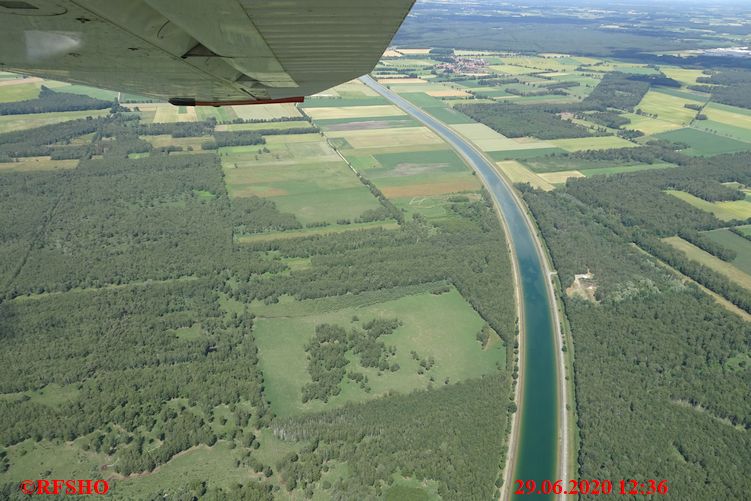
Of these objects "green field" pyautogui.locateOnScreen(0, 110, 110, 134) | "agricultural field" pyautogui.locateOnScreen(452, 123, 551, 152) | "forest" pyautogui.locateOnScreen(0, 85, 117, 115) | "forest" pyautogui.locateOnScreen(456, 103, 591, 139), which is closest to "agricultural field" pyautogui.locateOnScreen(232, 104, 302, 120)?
"green field" pyautogui.locateOnScreen(0, 110, 110, 134)

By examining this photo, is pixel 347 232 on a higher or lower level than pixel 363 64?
lower

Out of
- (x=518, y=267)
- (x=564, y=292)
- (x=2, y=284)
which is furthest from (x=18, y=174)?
(x=564, y=292)

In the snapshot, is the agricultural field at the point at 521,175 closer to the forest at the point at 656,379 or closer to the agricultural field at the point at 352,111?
the forest at the point at 656,379

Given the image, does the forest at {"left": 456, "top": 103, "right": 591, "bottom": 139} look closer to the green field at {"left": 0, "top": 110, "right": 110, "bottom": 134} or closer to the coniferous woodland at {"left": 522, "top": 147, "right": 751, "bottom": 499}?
the coniferous woodland at {"left": 522, "top": 147, "right": 751, "bottom": 499}

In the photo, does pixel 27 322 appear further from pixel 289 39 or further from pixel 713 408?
pixel 713 408

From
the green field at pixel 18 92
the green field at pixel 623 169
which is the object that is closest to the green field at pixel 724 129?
the green field at pixel 623 169

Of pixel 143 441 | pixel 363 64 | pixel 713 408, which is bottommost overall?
pixel 143 441
